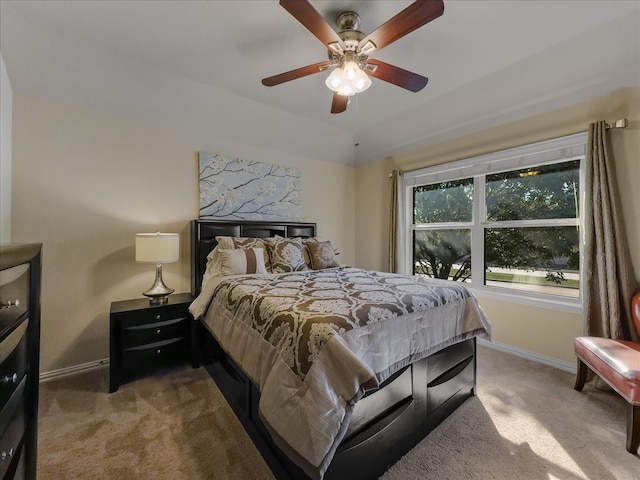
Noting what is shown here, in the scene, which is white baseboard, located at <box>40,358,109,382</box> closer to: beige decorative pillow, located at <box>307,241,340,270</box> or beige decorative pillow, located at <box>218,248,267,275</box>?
beige decorative pillow, located at <box>218,248,267,275</box>

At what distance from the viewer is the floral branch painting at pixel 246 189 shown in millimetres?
3121

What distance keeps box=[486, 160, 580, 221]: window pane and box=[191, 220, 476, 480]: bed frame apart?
5.91ft

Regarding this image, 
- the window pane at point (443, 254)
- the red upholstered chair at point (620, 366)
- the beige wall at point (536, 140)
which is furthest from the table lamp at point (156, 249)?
the red upholstered chair at point (620, 366)

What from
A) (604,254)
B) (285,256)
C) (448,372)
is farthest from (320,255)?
(604,254)

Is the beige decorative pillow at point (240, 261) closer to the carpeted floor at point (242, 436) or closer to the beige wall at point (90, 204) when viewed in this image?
the beige wall at point (90, 204)

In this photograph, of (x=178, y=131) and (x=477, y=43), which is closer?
(x=477, y=43)

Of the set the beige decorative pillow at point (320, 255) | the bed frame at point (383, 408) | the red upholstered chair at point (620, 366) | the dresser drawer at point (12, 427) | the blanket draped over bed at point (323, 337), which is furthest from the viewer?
the beige decorative pillow at point (320, 255)

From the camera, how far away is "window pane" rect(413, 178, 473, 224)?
3.46 meters

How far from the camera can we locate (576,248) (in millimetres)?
2625

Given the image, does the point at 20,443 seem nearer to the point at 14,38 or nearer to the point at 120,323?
the point at 120,323

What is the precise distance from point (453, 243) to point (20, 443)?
156 inches

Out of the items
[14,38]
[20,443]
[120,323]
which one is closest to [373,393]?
[20,443]

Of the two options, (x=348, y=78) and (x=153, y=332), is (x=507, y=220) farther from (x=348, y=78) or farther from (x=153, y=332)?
(x=153, y=332)

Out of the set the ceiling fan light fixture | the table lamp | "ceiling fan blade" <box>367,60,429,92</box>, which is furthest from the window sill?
the table lamp
